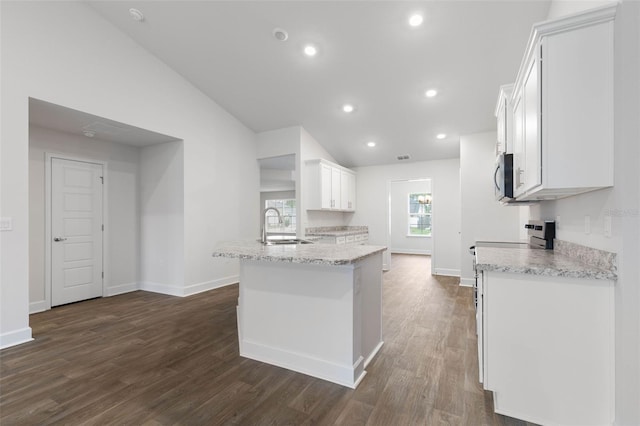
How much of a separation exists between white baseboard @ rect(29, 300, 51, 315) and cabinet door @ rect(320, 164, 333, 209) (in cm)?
435

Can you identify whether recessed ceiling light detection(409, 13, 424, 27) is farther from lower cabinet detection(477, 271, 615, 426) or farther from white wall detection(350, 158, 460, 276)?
white wall detection(350, 158, 460, 276)

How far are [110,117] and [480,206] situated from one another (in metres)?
5.77

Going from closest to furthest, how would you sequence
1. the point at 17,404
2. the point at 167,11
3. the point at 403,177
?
the point at 17,404
the point at 167,11
the point at 403,177

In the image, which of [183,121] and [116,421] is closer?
[116,421]

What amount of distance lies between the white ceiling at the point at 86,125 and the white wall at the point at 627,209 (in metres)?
4.73

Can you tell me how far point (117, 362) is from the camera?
2465 millimetres

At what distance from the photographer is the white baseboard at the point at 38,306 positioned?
378cm

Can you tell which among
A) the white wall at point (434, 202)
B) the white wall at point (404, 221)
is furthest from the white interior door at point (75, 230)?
the white wall at point (404, 221)

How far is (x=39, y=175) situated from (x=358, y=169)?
581cm

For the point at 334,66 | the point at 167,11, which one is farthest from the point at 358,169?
the point at 167,11

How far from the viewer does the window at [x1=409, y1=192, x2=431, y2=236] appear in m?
9.64

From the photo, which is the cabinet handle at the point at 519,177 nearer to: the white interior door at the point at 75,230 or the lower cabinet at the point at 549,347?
the lower cabinet at the point at 549,347

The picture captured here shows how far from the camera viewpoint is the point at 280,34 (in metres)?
3.41

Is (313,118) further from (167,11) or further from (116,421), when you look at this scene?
→ (116,421)
